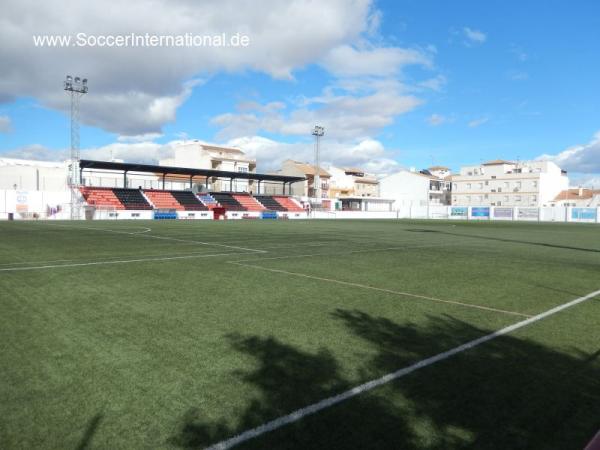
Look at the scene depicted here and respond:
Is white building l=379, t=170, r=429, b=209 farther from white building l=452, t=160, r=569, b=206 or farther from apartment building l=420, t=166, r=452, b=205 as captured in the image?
white building l=452, t=160, r=569, b=206

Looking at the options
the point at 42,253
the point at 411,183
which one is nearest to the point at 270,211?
the point at 411,183

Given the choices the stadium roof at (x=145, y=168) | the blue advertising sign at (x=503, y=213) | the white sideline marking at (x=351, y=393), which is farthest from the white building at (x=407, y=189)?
the white sideline marking at (x=351, y=393)

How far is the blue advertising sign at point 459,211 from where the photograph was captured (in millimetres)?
80125

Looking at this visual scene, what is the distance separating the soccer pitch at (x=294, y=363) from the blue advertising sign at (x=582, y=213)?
68568 millimetres

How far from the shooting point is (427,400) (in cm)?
387

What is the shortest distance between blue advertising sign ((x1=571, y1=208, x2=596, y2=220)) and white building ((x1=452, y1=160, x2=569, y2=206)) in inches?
758

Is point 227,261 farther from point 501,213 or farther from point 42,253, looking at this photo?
point 501,213

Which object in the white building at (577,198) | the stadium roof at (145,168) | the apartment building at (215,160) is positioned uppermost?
the apartment building at (215,160)

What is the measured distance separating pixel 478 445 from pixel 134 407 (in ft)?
8.93

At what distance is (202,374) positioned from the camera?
14.3 ft

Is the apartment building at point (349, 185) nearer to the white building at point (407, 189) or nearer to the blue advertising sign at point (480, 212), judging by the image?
the white building at point (407, 189)

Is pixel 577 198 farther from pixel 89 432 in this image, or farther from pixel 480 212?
pixel 89 432

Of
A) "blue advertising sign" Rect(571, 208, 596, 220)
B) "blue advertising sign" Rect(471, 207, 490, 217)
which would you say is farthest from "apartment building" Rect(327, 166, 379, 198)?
"blue advertising sign" Rect(571, 208, 596, 220)

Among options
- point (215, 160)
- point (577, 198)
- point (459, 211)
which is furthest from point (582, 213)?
point (215, 160)
